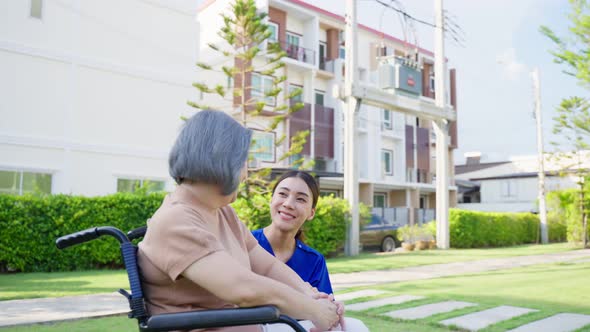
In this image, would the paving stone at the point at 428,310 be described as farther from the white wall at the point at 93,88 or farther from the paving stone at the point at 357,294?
the white wall at the point at 93,88

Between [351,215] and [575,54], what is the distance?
21.8ft

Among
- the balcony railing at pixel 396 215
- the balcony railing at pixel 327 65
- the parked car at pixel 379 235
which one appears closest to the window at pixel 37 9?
the parked car at pixel 379 235

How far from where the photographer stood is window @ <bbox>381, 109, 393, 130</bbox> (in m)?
29.5

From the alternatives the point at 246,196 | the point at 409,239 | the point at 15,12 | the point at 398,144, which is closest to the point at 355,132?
the point at 246,196

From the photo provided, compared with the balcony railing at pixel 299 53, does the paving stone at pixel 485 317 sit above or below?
below

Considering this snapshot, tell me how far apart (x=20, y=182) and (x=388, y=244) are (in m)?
11.4

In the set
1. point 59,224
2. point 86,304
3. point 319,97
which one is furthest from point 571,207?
point 86,304

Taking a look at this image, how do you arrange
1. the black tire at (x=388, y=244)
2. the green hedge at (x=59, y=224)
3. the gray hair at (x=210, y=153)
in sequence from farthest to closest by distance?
the black tire at (x=388, y=244) < the green hedge at (x=59, y=224) < the gray hair at (x=210, y=153)

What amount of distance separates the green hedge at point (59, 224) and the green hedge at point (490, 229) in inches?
381

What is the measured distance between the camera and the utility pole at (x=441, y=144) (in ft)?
54.1

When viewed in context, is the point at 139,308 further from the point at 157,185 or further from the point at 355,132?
the point at 157,185

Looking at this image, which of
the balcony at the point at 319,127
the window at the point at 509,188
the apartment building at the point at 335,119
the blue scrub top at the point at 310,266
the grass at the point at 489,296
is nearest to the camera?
the blue scrub top at the point at 310,266

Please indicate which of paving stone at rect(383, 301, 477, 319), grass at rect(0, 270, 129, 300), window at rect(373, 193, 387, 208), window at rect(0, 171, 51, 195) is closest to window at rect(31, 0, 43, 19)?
window at rect(0, 171, 51, 195)

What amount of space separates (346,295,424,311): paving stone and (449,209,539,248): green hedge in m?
12.3
